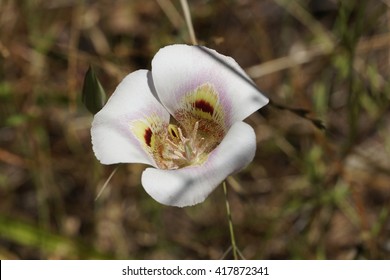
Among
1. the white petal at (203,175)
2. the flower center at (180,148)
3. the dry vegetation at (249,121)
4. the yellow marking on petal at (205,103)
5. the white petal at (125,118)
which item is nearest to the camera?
the white petal at (203,175)

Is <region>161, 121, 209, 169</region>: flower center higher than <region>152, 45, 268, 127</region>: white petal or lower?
lower

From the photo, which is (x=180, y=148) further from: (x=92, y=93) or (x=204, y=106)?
(x=92, y=93)

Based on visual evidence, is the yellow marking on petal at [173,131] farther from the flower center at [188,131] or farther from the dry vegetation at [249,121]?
the dry vegetation at [249,121]

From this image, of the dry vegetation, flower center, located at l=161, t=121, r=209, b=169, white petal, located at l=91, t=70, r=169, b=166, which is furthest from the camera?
the dry vegetation

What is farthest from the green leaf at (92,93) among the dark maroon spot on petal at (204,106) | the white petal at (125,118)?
the dark maroon spot on petal at (204,106)

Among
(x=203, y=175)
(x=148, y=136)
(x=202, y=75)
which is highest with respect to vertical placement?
(x=202, y=75)

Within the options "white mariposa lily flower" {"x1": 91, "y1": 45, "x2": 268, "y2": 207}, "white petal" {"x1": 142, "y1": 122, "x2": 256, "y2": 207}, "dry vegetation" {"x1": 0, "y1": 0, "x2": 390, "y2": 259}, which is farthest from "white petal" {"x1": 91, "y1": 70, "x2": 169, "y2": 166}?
"dry vegetation" {"x1": 0, "y1": 0, "x2": 390, "y2": 259}

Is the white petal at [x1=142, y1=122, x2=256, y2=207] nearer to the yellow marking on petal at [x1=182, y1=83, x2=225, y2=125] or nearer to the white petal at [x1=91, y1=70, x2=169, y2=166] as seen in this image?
the white petal at [x1=91, y1=70, x2=169, y2=166]

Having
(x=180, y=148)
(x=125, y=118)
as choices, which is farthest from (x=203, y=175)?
(x=180, y=148)
